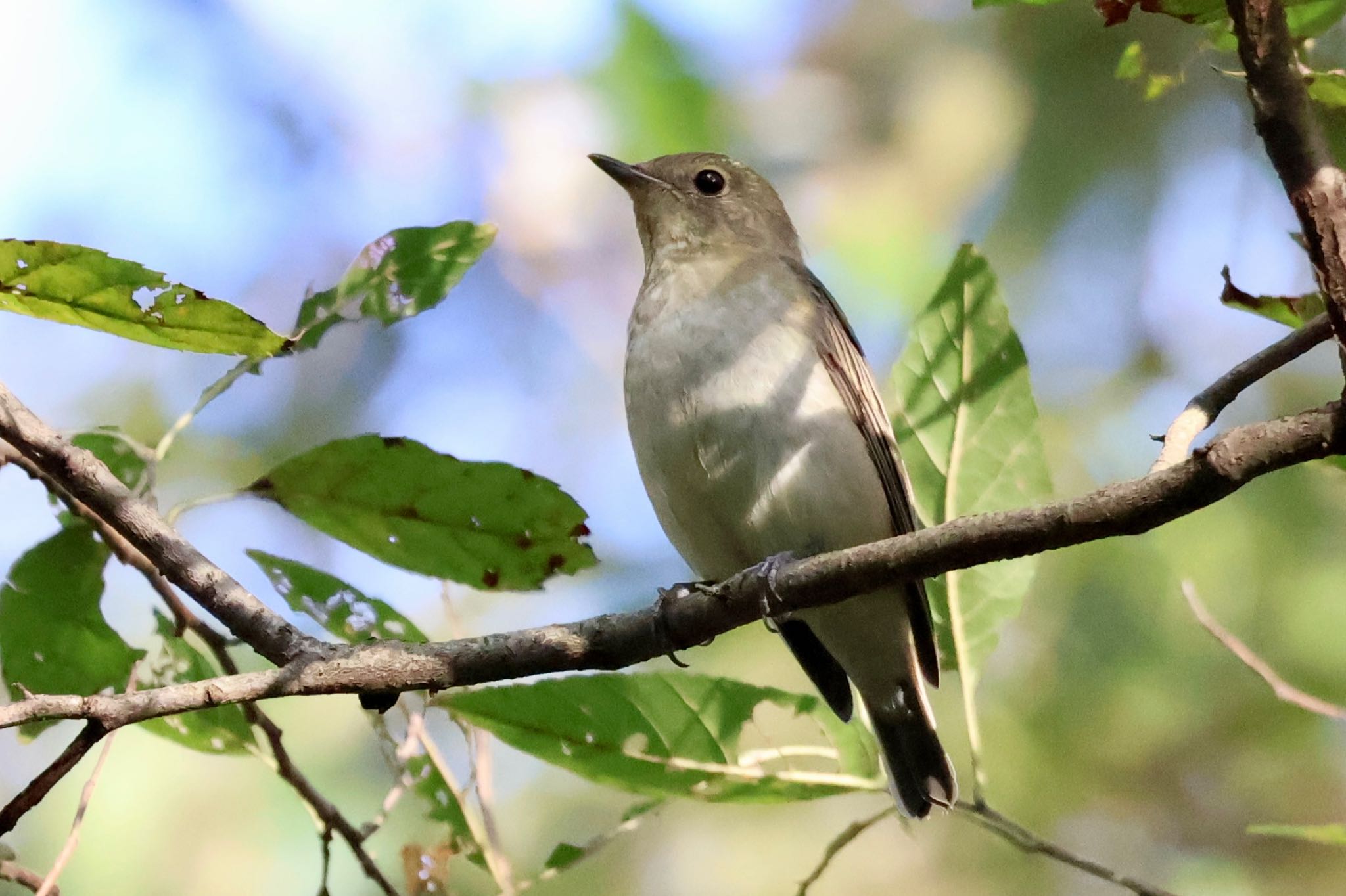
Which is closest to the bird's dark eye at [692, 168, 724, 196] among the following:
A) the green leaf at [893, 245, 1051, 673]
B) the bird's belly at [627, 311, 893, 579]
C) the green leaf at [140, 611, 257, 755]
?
the bird's belly at [627, 311, 893, 579]

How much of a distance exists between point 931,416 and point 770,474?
569 mm

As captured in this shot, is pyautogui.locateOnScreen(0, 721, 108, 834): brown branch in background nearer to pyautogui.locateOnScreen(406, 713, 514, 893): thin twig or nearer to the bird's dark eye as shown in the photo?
pyautogui.locateOnScreen(406, 713, 514, 893): thin twig

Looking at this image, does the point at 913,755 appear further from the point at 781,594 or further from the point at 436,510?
the point at 436,510

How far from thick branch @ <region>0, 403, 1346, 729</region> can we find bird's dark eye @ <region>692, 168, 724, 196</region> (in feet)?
8.40

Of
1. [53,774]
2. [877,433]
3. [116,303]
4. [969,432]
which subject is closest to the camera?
[53,774]

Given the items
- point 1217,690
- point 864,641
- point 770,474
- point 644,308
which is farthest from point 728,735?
point 1217,690

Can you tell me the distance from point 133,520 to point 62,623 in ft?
2.05

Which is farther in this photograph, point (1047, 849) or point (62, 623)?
point (62, 623)

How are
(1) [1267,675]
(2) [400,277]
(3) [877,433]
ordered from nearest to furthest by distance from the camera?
(1) [1267,675], (2) [400,277], (3) [877,433]

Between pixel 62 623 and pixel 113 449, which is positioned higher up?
pixel 113 449

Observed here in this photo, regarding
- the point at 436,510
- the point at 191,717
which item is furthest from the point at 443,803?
the point at 436,510

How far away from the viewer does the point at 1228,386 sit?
8.91 feet

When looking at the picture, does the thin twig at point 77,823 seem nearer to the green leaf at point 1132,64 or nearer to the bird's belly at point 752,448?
the bird's belly at point 752,448

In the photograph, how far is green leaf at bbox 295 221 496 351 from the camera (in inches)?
136
